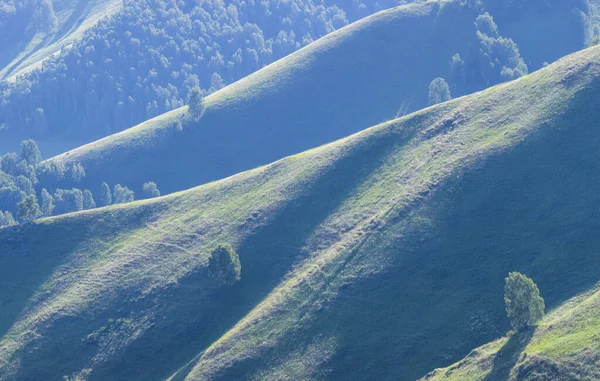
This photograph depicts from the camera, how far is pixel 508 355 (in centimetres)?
6238

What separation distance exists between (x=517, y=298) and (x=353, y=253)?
1072 inches

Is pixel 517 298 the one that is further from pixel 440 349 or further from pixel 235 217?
pixel 235 217

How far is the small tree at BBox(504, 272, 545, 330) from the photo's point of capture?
64.6 meters

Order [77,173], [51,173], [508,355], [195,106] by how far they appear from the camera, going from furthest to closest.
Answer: [195,106]
[51,173]
[77,173]
[508,355]

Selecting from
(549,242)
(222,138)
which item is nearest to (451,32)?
(222,138)

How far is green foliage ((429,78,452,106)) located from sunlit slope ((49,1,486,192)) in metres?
10.8

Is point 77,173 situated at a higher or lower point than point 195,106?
lower

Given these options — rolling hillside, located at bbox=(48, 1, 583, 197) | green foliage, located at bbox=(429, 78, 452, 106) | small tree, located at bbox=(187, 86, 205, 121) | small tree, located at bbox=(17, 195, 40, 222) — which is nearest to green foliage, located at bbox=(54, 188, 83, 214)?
rolling hillside, located at bbox=(48, 1, 583, 197)

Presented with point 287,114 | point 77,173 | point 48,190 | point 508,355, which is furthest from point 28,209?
point 508,355

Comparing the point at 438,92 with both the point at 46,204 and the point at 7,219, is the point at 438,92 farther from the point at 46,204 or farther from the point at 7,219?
the point at 7,219

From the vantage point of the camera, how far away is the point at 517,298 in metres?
64.6

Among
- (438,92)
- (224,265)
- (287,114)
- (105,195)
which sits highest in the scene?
(287,114)

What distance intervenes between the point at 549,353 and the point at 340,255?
35.0 metres

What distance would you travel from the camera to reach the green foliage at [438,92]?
167 meters
